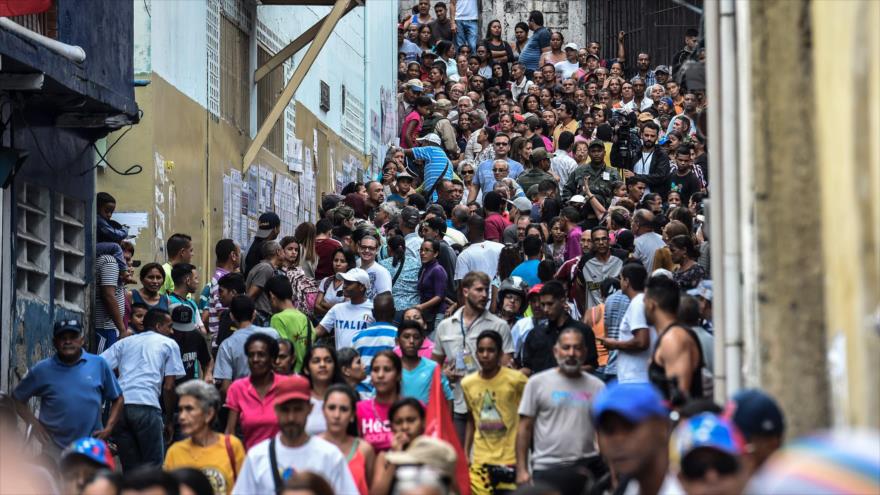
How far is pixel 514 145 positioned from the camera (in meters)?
24.6

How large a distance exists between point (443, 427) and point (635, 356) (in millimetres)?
1635

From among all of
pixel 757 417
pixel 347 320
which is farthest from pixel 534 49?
pixel 757 417

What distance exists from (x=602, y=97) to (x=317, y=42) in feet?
30.3

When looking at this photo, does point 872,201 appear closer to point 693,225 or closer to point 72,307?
point 72,307

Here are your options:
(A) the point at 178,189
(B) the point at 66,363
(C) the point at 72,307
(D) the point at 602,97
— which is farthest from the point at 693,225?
(D) the point at 602,97

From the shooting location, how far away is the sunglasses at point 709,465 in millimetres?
5676

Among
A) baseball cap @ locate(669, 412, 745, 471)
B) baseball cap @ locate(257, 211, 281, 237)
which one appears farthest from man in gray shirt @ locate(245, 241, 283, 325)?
baseball cap @ locate(669, 412, 745, 471)

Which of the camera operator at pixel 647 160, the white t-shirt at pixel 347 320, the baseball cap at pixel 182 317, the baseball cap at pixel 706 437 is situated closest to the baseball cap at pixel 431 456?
the baseball cap at pixel 706 437

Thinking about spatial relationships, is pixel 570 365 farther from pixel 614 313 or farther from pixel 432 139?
pixel 432 139

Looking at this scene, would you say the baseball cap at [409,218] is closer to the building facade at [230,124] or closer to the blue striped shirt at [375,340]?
the building facade at [230,124]

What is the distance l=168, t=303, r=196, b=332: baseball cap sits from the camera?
1461 cm

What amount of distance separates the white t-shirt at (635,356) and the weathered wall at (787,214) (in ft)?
13.4

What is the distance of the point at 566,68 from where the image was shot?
1272 inches

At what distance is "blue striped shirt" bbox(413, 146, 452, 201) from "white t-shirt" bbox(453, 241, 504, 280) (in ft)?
21.0
